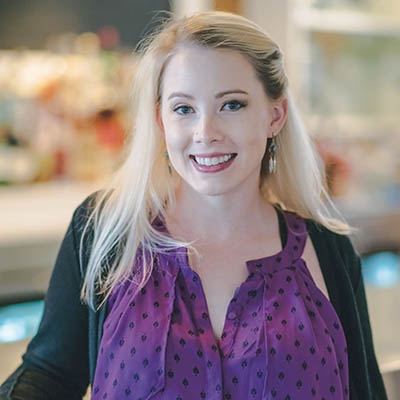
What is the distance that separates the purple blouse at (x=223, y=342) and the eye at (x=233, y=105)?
0.75 ft

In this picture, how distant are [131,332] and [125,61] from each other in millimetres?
1916

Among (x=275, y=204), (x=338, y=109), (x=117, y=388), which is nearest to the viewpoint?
(x=117, y=388)

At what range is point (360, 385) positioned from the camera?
1139 millimetres

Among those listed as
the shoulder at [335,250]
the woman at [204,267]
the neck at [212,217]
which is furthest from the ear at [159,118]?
the shoulder at [335,250]

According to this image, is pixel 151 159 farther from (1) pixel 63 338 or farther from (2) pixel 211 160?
(1) pixel 63 338

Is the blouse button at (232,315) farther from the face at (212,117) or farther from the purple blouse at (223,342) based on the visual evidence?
the face at (212,117)

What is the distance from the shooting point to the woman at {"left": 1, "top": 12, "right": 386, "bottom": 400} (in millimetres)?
994

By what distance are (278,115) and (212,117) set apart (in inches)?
7.0

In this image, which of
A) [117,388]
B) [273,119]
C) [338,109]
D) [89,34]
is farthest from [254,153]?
[338,109]

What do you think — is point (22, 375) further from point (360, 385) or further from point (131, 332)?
point (360, 385)

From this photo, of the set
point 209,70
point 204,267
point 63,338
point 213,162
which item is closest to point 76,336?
point 63,338

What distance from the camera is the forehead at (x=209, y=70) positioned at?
1.02m

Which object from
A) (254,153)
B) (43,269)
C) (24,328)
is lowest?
(24,328)

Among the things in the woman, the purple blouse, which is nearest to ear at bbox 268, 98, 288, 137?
the woman
